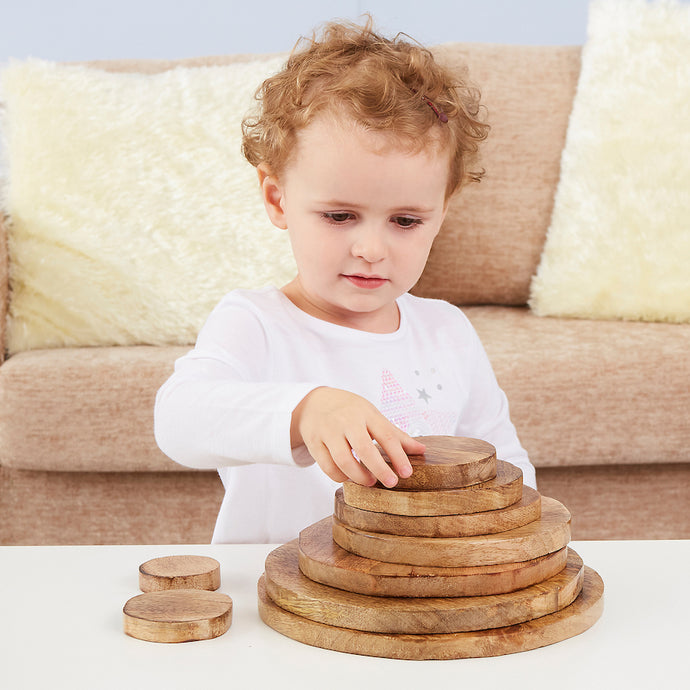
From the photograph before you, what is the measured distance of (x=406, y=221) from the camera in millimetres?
1052

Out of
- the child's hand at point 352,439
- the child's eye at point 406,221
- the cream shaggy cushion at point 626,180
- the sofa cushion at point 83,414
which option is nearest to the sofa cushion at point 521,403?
the sofa cushion at point 83,414

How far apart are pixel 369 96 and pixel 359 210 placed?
0.44 feet

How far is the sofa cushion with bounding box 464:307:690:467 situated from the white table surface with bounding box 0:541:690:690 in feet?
3.06

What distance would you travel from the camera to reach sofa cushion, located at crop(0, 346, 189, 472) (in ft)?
5.56

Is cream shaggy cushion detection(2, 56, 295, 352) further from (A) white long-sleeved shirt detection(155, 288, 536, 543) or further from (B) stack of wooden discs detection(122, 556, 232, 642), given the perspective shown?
(B) stack of wooden discs detection(122, 556, 232, 642)

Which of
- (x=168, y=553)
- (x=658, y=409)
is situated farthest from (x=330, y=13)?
(x=168, y=553)

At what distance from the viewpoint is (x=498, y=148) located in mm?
2277

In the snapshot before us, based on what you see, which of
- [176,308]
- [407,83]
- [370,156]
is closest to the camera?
[370,156]

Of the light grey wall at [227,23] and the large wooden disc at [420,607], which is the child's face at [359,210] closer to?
the large wooden disc at [420,607]

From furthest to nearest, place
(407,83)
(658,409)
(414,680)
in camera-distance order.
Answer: (658,409)
(407,83)
(414,680)

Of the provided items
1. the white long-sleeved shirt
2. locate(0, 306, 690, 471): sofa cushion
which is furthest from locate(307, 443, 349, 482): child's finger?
locate(0, 306, 690, 471): sofa cushion

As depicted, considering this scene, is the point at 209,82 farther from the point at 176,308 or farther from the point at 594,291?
the point at 594,291

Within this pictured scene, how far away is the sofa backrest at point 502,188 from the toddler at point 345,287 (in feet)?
3.21

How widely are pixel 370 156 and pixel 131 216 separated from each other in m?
1.13
